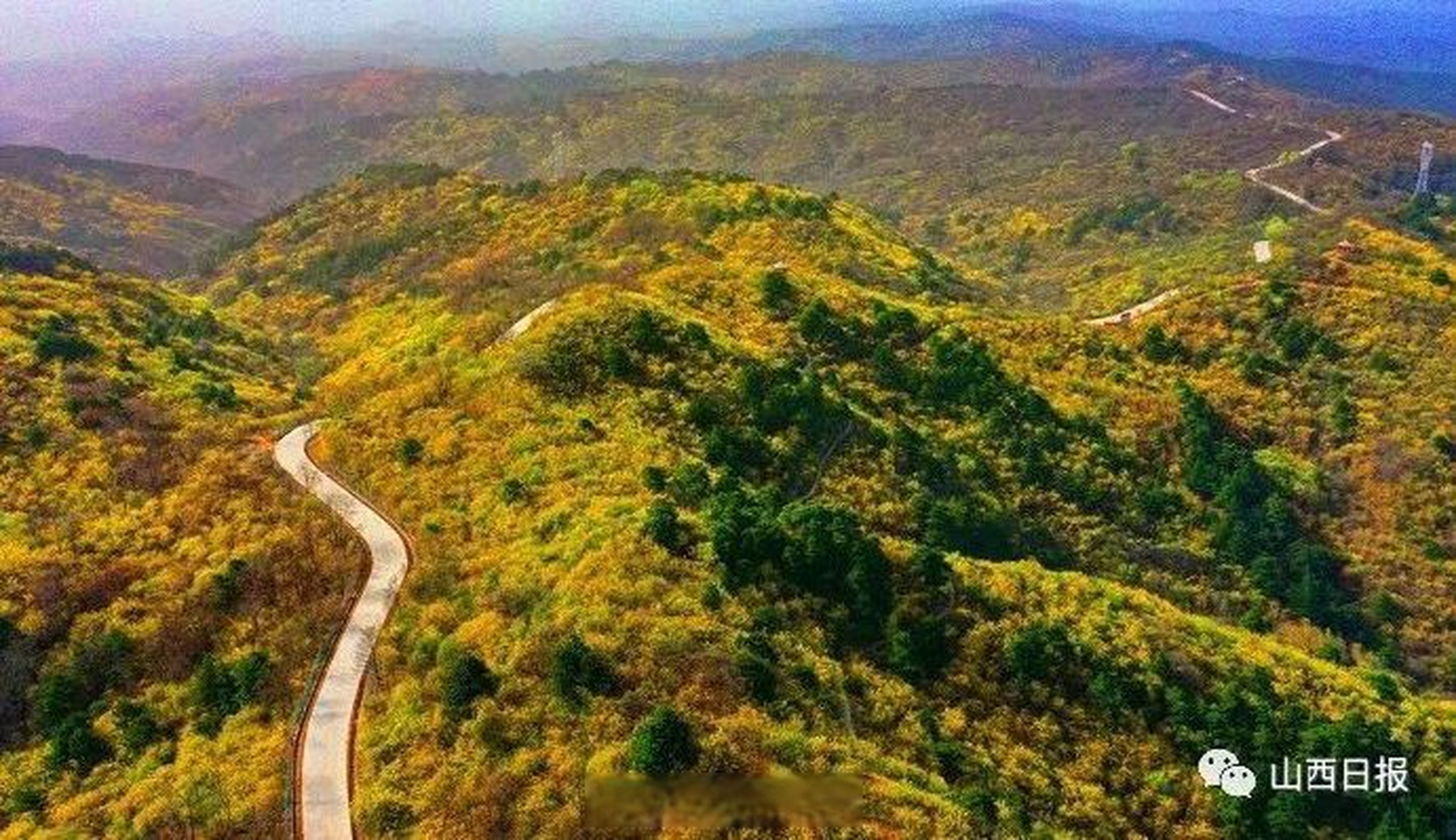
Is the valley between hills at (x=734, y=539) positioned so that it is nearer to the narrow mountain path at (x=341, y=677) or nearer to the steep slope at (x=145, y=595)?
the steep slope at (x=145, y=595)

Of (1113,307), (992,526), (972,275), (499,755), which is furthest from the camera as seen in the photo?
(972,275)

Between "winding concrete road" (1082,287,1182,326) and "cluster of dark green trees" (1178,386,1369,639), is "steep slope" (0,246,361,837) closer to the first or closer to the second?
"cluster of dark green trees" (1178,386,1369,639)

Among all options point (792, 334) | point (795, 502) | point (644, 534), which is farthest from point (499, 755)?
point (792, 334)

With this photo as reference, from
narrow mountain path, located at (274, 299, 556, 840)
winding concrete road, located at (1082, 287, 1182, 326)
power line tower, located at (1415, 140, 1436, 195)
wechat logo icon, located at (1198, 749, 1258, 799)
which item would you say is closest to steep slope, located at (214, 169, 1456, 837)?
wechat logo icon, located at (1198, 749, 1258, 799)

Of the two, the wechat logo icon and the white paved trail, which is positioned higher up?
the white paved trail

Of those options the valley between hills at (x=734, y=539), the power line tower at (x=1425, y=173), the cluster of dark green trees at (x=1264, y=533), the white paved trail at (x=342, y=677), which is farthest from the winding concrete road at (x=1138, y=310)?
the power line tower at (x=1425, y=173)

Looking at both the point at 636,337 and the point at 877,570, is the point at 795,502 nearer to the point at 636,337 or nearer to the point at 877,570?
the point at 877,570

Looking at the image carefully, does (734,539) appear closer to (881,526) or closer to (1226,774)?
(881,526)
